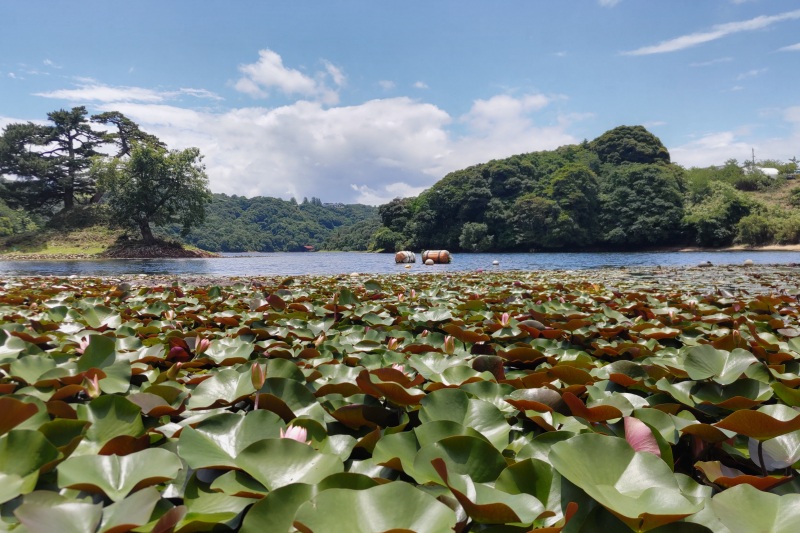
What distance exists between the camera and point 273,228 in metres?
99.9

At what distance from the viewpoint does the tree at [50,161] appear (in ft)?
108

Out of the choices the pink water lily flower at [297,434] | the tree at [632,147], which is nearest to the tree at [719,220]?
the tree at [632,147]

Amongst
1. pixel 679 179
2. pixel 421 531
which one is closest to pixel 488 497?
pixel 421 531

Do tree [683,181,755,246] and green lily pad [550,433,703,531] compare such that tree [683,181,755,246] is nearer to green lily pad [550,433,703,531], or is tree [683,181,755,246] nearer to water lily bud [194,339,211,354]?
water lily bud [194,339,211,354]

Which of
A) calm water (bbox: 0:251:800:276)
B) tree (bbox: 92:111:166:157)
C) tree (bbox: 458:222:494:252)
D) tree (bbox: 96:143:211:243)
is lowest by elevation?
calm water (bbox: 0:251:800:276)

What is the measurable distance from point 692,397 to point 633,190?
160 ft

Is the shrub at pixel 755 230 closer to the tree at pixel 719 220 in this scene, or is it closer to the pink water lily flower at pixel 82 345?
the tree at pixel 719 220

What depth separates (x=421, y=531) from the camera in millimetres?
578

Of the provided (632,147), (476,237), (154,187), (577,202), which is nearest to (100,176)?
(154,187)

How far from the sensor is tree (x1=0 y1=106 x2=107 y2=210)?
108ft

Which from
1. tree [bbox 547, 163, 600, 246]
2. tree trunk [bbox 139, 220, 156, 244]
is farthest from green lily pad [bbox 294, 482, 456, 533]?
tree [bbox 547, 163, 600, 246]

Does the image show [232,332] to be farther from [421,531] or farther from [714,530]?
[714,530]

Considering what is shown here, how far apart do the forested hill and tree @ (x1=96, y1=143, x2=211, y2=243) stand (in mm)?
37038

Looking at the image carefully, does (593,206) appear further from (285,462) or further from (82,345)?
(285,462)
